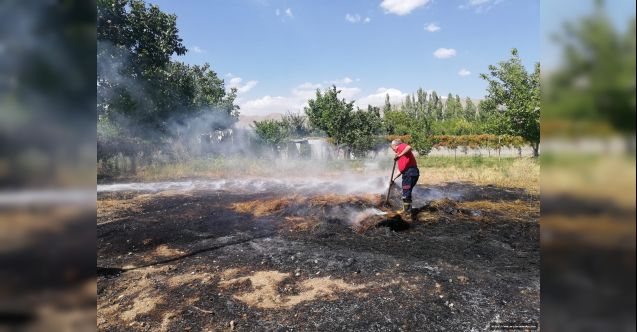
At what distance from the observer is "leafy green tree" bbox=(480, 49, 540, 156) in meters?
13.6

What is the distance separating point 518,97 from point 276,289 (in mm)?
14151

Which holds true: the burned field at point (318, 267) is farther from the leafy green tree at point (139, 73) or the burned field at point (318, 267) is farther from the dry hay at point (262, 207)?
the leafy green tree at point (139, 73)

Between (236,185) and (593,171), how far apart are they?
15377 mm

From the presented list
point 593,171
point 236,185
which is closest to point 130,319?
point 593,171

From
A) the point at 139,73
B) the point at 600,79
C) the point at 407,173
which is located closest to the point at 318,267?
the point at 407,173

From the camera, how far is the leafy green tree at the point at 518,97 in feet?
44.6

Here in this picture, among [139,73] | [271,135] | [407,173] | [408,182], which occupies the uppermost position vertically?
[139,73]

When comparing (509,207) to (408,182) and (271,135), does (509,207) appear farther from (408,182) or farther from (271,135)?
(271,135)

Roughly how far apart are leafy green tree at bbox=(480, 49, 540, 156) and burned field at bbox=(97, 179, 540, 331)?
5.54m

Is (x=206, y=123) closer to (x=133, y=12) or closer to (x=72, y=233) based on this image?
(x=133, y=12)

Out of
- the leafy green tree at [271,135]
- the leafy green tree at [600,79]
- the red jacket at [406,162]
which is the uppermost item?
the leafy green tree at [271,135]

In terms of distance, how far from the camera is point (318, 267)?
5141mm

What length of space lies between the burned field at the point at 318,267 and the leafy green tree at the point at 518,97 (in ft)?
18.2

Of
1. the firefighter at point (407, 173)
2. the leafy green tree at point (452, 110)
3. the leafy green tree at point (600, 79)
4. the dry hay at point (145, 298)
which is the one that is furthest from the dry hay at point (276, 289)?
the leafy green tree at point (452, 110)
